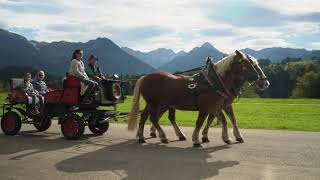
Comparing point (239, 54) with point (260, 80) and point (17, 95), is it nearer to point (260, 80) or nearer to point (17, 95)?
point (260, 80)

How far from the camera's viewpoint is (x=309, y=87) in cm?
9512

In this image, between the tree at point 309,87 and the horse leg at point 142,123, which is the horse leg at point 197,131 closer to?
the horse leg at point 142,123

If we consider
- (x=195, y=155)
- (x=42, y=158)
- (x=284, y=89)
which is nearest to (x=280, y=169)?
(x=195, y=155)

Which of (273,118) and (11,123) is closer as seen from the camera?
(11,123)

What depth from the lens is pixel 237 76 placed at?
11609 mm

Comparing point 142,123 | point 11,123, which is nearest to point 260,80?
point 142,123

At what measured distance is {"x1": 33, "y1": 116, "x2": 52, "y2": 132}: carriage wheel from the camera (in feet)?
46.2

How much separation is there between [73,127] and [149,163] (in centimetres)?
410

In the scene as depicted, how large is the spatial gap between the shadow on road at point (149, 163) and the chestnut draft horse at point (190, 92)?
1.07 metres

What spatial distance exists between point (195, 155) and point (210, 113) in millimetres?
2211

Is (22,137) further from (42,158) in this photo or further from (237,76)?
(237,76)

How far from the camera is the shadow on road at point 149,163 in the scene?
8.12 meters

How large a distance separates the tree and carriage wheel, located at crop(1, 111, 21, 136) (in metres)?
85.1

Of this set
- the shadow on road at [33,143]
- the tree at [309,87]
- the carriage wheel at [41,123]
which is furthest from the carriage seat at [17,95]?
the tree at [309,87]
